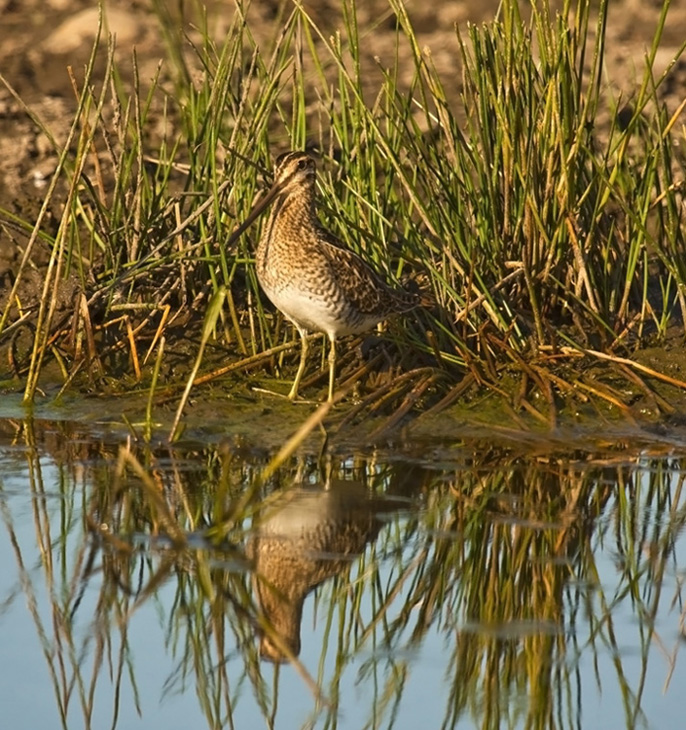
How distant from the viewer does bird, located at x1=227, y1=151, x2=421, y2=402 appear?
609cm

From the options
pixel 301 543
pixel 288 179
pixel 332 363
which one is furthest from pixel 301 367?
pixel 301 543

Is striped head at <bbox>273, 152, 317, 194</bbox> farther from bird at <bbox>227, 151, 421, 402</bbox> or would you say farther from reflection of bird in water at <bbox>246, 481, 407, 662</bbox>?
reflection of bird in water at <bbox>246, 481, 407, 662</bbox>

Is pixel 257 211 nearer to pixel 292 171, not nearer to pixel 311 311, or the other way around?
pixel 292 171

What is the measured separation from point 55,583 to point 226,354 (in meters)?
2.36

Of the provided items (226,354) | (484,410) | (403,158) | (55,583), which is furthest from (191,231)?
(55,583)

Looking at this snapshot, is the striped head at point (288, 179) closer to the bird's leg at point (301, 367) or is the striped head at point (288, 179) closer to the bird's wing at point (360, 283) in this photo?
the bird's wing at point (360, 283)

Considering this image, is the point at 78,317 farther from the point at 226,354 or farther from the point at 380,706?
the point at 380,706

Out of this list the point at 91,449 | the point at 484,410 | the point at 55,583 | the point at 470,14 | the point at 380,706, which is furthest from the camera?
the point at 470,14

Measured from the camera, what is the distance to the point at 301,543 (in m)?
4.85

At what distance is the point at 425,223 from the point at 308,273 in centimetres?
75

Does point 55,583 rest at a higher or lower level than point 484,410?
lower

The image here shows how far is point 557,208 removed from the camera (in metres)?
6.46

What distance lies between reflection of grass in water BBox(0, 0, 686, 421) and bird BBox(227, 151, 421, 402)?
0.14m

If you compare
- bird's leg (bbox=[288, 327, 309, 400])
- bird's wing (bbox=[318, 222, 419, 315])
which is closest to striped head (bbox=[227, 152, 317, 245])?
bird's wing (bbox=[318, 222, 419, 315])
